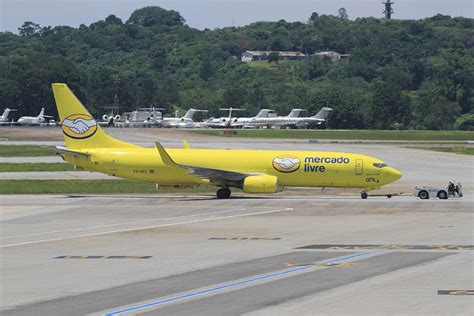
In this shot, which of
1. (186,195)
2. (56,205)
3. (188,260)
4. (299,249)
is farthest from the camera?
(186,195)

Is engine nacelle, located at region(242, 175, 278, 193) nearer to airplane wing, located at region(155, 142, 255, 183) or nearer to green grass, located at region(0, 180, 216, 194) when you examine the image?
airplane wing, located at region(155, 142, 255, 183)

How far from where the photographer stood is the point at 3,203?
204ft

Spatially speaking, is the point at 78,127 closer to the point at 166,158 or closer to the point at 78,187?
the point at 78,187

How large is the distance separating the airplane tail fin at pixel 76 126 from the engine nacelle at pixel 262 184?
354 inches

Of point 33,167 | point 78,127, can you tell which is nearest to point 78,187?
point 78,127

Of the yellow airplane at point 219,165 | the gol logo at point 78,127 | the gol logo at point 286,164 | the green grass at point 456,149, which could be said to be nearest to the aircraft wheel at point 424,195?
the yellow airplane at point 219,165

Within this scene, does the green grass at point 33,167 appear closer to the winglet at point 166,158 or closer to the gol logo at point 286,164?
the winglet at point 166,158

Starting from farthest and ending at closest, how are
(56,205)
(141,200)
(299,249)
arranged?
(141,200) → (56,205) → (299,249)

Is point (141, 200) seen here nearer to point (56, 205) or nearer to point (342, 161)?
point (56, 205)

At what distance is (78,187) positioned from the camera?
73250mm

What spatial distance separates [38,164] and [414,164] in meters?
35.0

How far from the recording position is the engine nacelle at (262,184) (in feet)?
214

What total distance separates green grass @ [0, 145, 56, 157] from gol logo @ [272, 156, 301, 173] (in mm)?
46214

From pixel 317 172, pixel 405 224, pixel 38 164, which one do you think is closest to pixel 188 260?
pixel 405 224
